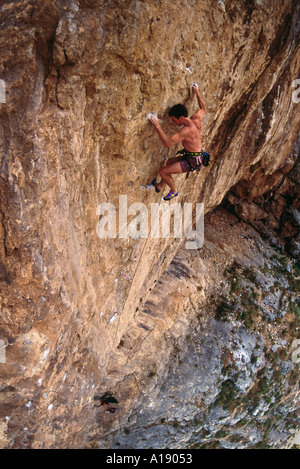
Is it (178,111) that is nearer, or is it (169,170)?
(178,111)

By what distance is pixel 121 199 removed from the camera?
4.68m

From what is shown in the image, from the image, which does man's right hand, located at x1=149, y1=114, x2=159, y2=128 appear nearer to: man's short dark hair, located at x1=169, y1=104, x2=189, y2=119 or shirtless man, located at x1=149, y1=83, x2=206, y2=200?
shirtless man, located at x1=149, y1=83, x2=206, y2=200

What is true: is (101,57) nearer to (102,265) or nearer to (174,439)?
(102,265)

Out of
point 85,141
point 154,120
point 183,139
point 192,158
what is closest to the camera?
point 85,141

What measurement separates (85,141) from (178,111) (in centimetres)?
124

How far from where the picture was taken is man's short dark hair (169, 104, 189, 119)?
4117 millimetres

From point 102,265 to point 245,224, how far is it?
7.34 m

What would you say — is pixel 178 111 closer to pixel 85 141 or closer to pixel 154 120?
pixel 154 120

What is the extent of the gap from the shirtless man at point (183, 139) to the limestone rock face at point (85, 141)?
0.14m

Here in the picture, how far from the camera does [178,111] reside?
163 inches

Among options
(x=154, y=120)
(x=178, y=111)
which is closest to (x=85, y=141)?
(x=154, y=120)

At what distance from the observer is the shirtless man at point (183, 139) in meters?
4.13

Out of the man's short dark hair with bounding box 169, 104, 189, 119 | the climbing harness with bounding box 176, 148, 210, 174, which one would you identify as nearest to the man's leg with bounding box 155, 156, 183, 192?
the climbing harness with bounding box 176, 148, 210, 174

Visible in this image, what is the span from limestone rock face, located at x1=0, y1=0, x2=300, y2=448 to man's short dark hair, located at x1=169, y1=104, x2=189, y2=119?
0.31ft
